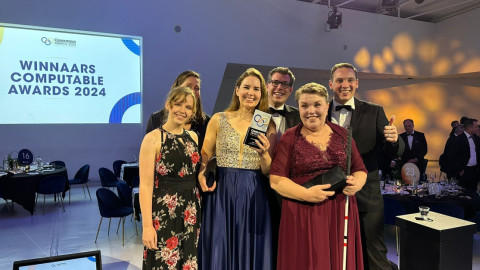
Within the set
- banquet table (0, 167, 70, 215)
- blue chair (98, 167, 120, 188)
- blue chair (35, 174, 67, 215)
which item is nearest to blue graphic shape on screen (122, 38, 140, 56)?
blue chair (98, 167, 120, 188)

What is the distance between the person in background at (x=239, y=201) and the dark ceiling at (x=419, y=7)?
332 inches

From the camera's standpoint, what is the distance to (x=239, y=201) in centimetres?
223

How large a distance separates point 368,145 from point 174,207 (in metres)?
1.47

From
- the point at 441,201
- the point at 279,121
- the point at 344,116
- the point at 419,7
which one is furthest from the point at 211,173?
the point at 419,7

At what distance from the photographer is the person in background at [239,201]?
2207mm

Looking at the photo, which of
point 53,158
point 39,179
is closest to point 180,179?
point 39,179

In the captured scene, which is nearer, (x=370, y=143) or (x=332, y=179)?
(x=332, y=179)

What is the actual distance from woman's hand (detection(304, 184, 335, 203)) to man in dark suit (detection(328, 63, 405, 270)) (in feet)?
2.22

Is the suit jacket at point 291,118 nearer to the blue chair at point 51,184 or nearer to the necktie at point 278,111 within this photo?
the necktie at point 278,111

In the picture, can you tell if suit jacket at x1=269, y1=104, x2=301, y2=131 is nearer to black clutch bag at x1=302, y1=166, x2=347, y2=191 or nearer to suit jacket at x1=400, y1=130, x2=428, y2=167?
black clutch bag at x1=302, y1=166, x2=347, y2=191

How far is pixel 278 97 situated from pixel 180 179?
0.95 meters

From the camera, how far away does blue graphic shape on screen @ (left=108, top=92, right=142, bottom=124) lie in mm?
8094

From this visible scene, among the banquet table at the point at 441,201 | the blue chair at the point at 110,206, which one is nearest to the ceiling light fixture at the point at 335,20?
the banquet table at the point at 441,201

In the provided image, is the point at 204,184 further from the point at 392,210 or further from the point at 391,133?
the point at 392,210
